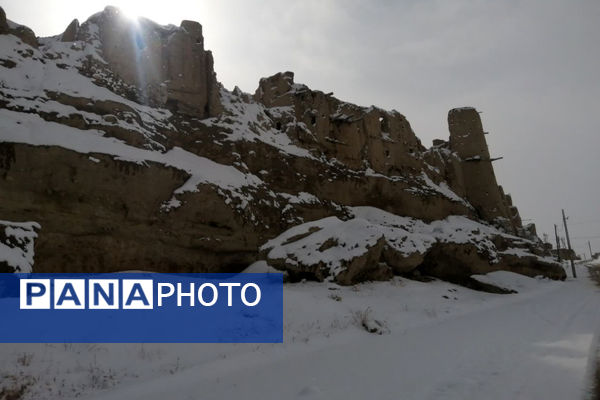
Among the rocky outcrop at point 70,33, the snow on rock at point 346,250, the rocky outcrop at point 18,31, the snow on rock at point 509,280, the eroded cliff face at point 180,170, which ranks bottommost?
the snow on rock at point 509,280

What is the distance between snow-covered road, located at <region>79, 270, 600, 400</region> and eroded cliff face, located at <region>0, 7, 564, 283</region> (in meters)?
7.84

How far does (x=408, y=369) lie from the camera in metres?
7.04

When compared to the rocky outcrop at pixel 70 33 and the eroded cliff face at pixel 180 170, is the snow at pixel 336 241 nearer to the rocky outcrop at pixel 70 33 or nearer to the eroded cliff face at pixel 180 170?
the eroded cliff face at pixel 180 170

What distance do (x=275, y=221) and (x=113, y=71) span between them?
42.2 feet

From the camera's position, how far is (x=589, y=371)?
634cm

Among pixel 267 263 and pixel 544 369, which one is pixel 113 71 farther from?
pixel 544 369

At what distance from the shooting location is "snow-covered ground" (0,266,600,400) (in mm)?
5766

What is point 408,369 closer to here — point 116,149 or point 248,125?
point 116,149

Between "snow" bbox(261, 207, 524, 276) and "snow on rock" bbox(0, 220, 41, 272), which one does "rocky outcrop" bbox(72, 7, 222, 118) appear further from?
"snow on rock" bbox(0, 220, 41, 272)

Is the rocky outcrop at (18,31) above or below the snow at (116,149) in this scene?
above

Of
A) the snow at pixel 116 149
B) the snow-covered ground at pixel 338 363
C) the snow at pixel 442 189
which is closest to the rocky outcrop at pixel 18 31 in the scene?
the snow at pixel 116 149

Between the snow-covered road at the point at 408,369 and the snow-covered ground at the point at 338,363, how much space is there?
0.06 ft

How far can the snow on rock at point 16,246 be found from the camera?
33.5 feet

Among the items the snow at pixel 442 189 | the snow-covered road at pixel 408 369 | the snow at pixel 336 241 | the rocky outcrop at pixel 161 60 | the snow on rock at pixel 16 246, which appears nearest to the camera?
the snow-covered road at pixel 408 369
